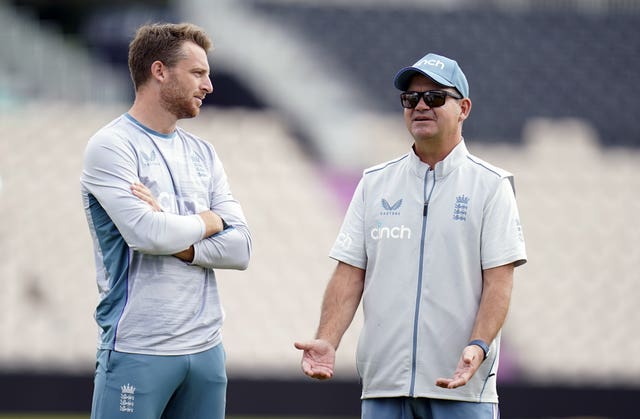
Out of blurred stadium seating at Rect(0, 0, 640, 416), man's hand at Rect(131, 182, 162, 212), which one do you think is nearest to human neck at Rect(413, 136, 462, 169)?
man's hand at Rect(131, 182, 162, 212)

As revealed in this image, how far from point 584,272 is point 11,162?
607cm

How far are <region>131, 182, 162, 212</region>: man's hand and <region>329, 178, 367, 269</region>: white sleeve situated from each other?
1.93 feet

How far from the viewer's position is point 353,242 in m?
3.66

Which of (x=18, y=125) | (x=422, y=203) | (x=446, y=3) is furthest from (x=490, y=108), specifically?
(x=422, y=203)

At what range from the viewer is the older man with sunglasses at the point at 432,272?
3.44m

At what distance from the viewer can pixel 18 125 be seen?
11383 mm

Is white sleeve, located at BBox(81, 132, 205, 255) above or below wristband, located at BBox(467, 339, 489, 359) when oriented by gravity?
above

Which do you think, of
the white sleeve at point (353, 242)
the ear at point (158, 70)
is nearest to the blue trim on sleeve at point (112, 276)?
A: the ear at point (158, 70)

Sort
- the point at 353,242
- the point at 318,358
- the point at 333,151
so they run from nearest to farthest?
the point at 318,358 < the point at 353,242 < the point at 333,151

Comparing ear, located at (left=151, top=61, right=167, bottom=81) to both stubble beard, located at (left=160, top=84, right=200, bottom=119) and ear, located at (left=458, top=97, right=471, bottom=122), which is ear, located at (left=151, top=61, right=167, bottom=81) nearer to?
stubble beard, located at (left=160, top=84, right=200, bottom=119)

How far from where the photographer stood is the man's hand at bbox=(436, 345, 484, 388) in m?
3.23

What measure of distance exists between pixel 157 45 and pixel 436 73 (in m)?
0.93

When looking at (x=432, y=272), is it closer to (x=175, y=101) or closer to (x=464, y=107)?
(x=464, y=107)

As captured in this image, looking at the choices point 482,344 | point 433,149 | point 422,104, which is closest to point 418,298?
point 482,344
